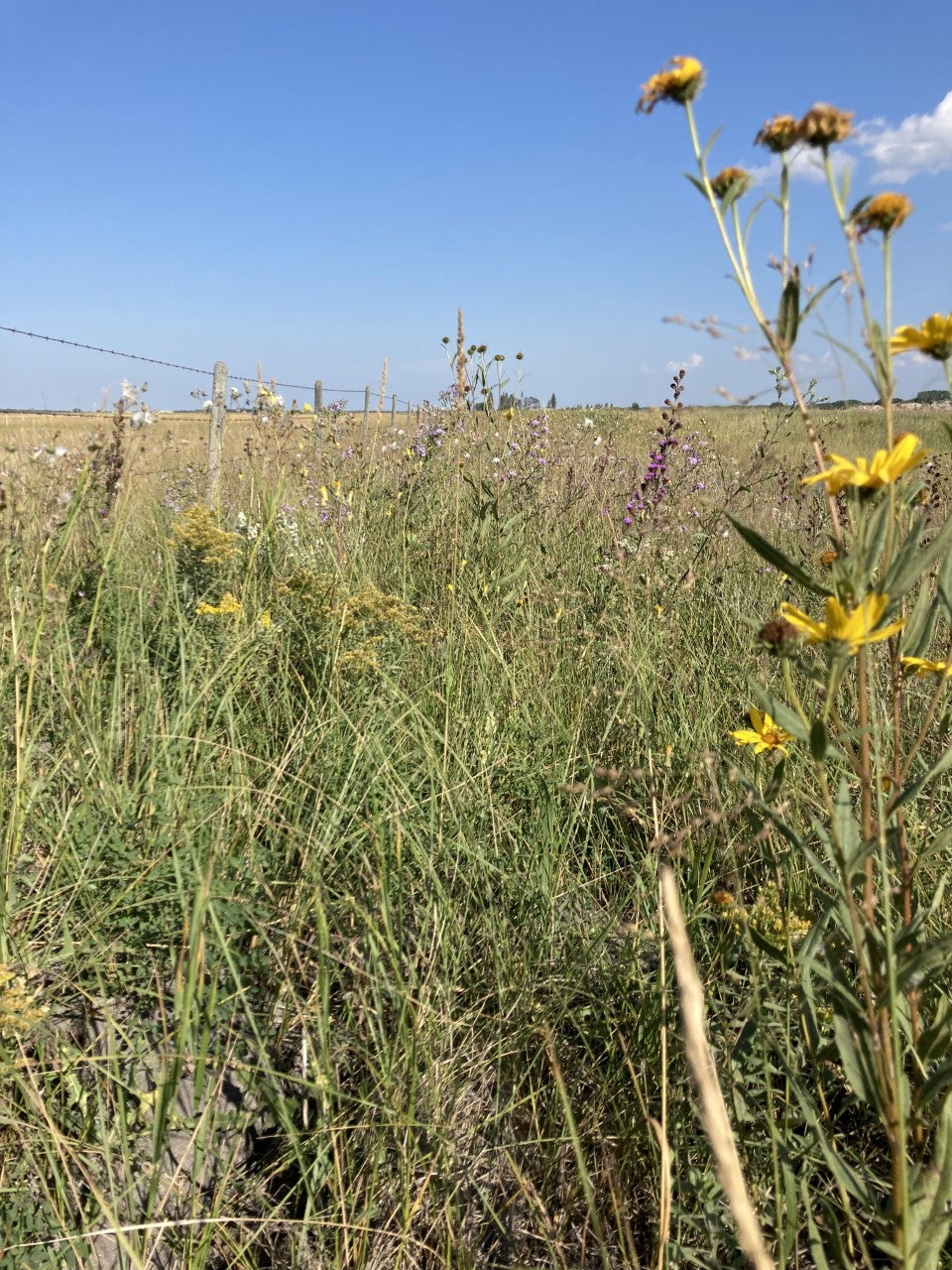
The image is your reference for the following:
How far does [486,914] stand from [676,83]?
119 cm

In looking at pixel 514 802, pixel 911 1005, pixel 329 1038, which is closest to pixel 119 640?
pixel 514 802

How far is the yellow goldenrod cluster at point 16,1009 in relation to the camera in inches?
46.4

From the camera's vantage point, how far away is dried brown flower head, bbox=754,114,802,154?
0.82 m

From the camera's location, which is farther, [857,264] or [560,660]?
[560,660]

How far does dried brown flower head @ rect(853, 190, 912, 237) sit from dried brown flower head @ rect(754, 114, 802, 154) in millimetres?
94

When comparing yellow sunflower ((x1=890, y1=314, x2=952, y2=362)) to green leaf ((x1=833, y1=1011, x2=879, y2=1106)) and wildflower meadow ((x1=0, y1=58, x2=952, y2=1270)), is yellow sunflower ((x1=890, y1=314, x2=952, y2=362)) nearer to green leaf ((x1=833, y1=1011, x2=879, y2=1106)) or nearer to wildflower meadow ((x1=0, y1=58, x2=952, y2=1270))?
wildflower meadow ((x1=0, y1=58, x2=952, y2=1270))

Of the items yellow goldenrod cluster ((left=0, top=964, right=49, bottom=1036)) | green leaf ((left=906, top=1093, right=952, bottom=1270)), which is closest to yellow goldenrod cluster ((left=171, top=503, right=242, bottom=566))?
yellow goldenrod cluster ((left=0, top=964, right=49, bottom=1036))

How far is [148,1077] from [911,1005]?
1.07m

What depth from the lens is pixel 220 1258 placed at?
44.6 inches

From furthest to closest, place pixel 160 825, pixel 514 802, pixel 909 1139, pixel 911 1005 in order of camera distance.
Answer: pixel 514 802 → pixel 160 825 → pixel 909 1139 → pixel 911 1005

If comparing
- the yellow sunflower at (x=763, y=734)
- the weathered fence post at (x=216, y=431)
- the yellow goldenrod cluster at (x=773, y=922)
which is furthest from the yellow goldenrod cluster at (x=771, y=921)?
the weathered fence post at (x=216, y=431)

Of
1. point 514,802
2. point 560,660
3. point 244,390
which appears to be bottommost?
point 514,802

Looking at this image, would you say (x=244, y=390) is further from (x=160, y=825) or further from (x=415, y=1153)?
(x=415, y=1153)

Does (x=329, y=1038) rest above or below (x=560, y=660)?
below
